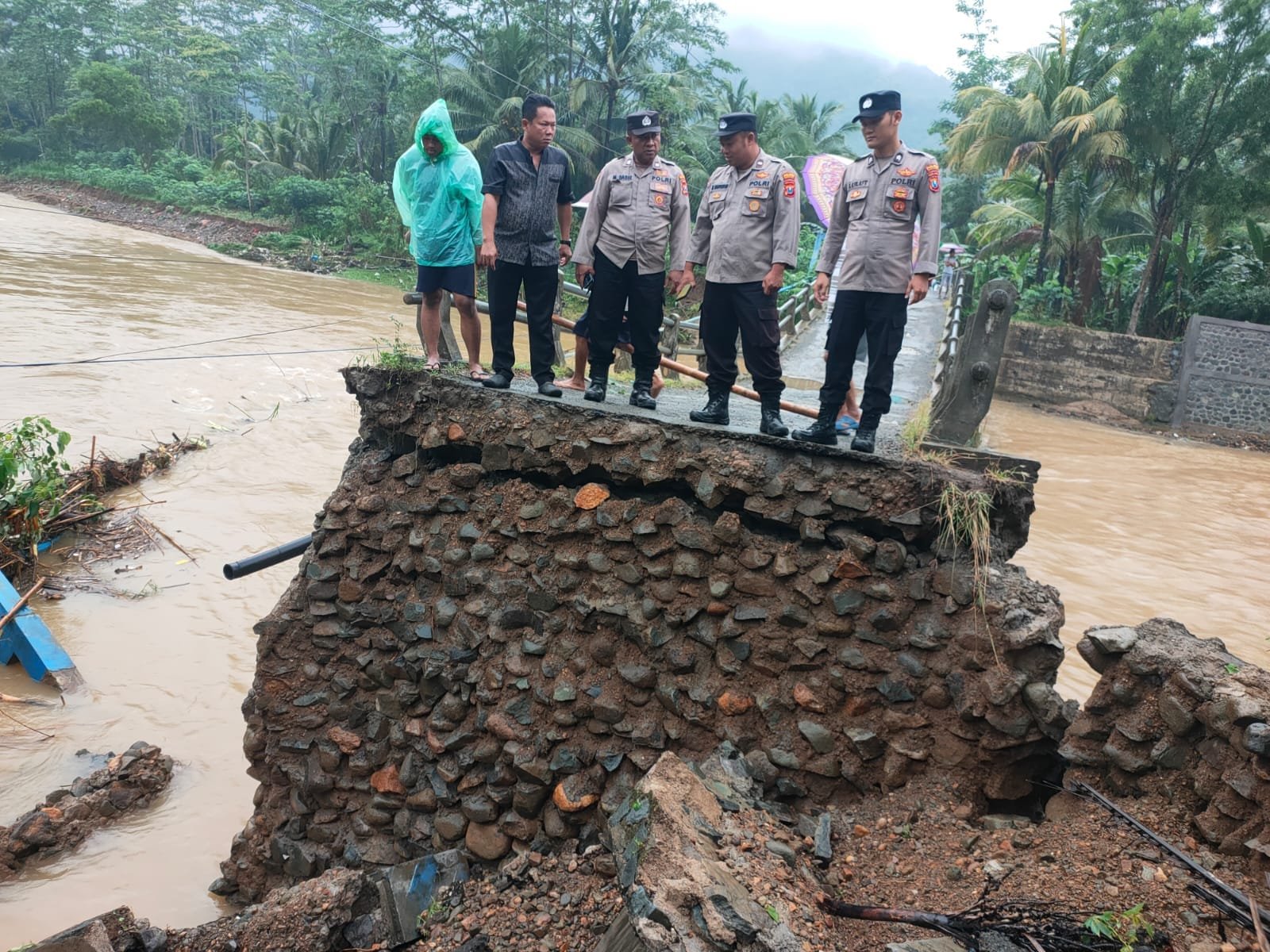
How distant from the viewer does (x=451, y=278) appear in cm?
500

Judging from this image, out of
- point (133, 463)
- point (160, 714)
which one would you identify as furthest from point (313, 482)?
point (160, 714)

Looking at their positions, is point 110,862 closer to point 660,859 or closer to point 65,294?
point 660,859

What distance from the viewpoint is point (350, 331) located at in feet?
61.2

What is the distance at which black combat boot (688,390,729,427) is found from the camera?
4359 mm

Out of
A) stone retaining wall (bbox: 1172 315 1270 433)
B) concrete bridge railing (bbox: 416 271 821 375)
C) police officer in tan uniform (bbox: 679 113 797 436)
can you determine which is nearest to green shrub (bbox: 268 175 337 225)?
concrete bridge railing (bbox: 416 271 821 375)

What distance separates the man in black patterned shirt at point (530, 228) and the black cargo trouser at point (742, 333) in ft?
3.13

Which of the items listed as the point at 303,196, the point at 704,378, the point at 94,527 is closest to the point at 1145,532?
the point at 704,378

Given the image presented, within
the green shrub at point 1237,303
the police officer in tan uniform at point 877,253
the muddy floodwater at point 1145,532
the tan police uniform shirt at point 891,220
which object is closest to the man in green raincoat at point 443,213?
the police officer in tan uniform at point 877,253

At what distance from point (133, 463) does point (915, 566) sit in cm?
1042

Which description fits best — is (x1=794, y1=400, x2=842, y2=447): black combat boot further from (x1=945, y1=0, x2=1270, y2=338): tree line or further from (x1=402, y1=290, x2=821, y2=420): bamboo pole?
(x1=945, y1=0, x2=1270, y2=338): tree line

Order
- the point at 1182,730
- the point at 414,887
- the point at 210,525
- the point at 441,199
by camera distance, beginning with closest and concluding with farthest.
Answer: the point at 1182,730
the point at 414,887
the point at 441,199
the point at 210,525

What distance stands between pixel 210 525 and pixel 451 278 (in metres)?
6.46

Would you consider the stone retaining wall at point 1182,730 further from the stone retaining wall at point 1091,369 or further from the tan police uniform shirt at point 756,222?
the stone retaining wall at point 1091,369

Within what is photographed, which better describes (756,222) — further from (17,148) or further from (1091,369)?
(17,148)
